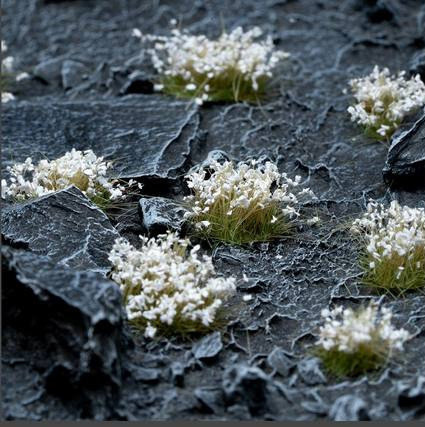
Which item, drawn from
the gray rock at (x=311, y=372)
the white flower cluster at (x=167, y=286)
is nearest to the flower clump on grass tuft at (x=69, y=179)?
the white flower cluster at (x=167, y=286)

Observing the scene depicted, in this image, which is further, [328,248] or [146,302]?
[328,248]

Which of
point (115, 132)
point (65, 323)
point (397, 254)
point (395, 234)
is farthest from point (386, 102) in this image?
point (65, 323)

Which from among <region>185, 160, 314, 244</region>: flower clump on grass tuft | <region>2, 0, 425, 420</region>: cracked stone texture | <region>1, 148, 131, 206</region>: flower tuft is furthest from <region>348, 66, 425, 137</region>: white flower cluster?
<region>1, 148, 131, 206</region>: flower tuft

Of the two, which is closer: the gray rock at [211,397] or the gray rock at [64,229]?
the gray rock at [211,397]

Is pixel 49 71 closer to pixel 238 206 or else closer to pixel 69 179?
pixel 69 179

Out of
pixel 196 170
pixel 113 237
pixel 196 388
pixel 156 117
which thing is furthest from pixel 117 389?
pixel 156 117

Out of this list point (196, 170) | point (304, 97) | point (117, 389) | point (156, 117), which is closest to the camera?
point (117, 389)

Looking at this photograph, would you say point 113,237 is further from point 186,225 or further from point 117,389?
point 117,389

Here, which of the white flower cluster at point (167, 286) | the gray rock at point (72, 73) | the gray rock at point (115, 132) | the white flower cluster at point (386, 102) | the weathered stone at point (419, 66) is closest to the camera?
the white flower cluster at point (167, 286)

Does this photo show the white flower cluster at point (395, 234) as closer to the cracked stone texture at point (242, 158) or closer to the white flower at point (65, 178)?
the cracked stone texture at point (242, 158)
